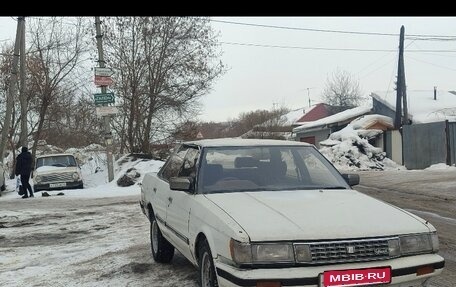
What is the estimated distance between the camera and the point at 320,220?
369 cm

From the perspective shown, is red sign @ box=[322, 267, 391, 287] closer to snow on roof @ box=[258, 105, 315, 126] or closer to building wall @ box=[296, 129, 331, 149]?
building wall @ box=[296, 129, 331, 149]

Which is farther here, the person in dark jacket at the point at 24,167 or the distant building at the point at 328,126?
the distant building at the point at 328,126

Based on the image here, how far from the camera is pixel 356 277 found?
3451mm

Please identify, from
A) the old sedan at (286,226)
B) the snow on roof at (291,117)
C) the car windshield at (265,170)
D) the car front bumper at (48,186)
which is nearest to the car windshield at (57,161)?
the car front bumper at (48,186)

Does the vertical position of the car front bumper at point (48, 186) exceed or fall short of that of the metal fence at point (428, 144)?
it falls short

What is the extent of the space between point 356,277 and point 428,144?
23.1 metres

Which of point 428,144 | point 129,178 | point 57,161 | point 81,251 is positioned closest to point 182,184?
point 81,251

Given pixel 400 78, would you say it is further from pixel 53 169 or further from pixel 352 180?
pixel 352 180

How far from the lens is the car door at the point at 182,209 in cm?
470

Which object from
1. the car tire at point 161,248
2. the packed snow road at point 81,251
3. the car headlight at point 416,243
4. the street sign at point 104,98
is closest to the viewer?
the car headlight at point 416,243

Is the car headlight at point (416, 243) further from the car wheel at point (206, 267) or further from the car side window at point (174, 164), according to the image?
A: the car side window at point (174, 164)

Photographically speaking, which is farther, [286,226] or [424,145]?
[424,145]

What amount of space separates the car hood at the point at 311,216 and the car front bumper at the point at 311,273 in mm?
201

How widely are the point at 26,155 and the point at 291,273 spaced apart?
1471cm
